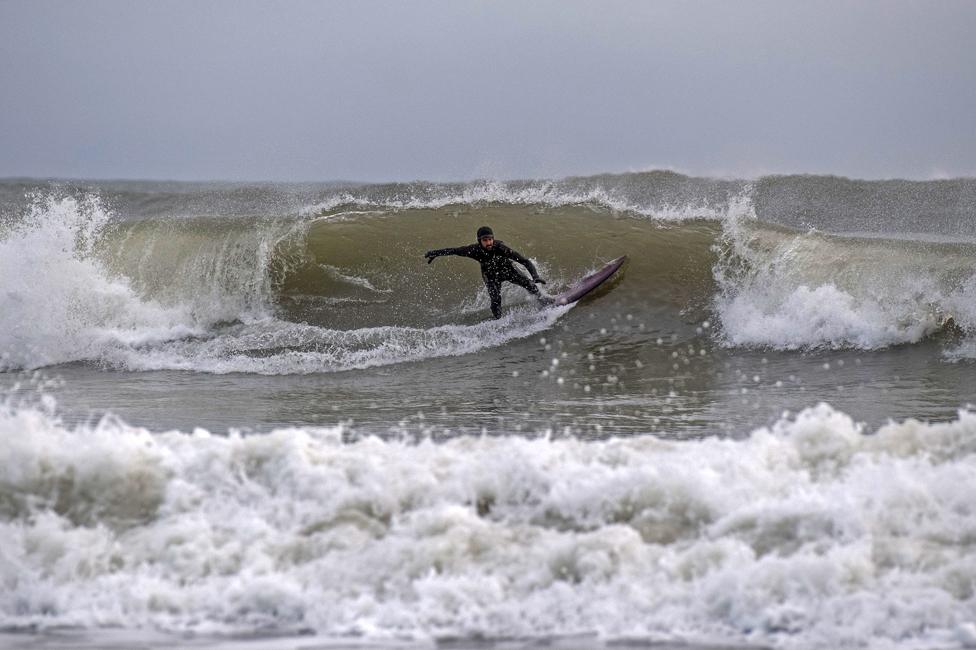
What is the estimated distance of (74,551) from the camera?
5125mm

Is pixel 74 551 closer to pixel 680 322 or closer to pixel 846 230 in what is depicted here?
pixel 680 322

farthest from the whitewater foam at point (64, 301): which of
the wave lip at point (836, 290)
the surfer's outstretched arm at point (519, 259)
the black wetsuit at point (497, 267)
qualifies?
the wave lip at point (836, 290)

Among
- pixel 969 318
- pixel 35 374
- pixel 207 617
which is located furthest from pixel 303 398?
pixel 969 318

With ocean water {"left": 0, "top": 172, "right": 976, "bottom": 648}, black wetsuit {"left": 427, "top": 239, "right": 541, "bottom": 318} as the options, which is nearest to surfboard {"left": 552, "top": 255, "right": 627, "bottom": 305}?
ocean water {"left": 0, "top": 172, "right": 976, "bottom": 648}

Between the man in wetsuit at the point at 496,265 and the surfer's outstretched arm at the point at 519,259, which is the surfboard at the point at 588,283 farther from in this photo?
the surfer's outstretched arm at the point at 519,259

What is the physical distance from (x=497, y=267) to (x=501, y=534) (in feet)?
26.1

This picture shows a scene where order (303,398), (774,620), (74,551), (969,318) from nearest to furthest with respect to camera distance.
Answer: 1. (774,620)
2. (74,551)
3. (303,398)
4. (969,318)

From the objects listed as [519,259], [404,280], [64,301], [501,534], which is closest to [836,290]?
[519,259]

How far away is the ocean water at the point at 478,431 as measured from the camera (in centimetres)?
461

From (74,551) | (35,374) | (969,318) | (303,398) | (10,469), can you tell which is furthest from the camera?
(35,374)

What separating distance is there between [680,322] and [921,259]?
3177 millimetres

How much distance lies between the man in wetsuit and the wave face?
27 centimetres

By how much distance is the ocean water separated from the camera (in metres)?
4.61

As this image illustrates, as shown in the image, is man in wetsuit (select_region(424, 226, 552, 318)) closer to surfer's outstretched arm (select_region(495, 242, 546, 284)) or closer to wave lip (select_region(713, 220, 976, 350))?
surfer's outstretched arm (select_region(495, 242, 546, 284))
